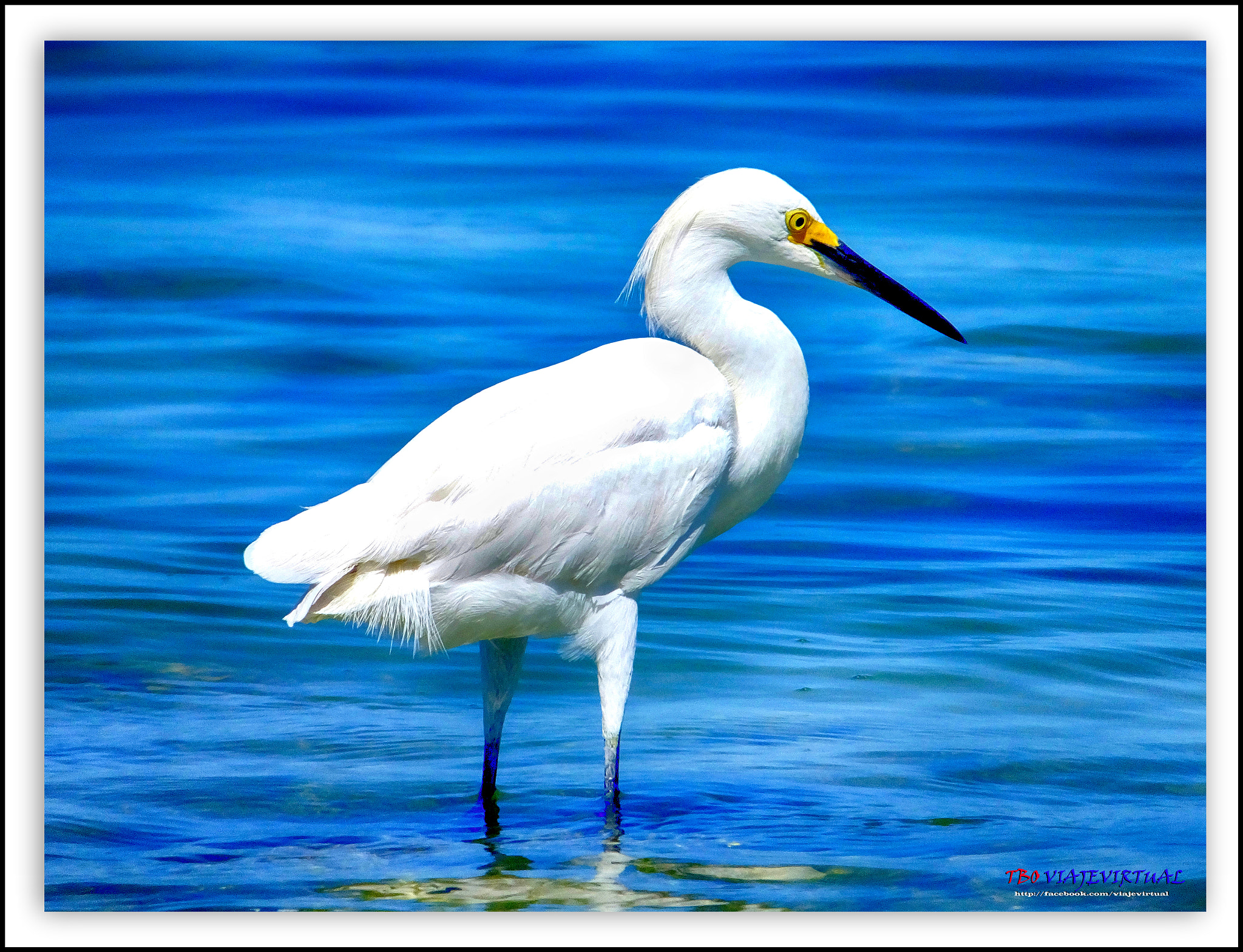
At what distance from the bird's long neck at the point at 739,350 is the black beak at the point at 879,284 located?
215mm

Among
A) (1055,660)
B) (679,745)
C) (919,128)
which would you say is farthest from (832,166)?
(679,745)

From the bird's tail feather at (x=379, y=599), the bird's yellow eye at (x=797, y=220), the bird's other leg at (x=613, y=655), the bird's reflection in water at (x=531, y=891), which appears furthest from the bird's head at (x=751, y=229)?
the bird's reflection in water at (x=531, y=891)

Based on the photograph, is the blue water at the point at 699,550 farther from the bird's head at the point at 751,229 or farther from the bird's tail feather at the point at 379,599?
the bird's head at the point at 751,229

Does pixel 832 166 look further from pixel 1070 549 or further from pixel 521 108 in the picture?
pixel 1070 549

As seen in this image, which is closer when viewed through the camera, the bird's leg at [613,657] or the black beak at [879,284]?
the bird's leg at [613,657]

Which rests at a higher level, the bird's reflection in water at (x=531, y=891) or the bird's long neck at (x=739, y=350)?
the bird's long neck at (x=739, y=350)

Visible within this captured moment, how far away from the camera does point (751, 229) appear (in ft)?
11.4

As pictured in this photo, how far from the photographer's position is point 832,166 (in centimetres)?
656

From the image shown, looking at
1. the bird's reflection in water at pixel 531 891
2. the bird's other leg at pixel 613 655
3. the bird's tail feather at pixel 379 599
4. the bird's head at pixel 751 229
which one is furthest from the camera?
→ the bird's head at pixel 751 229

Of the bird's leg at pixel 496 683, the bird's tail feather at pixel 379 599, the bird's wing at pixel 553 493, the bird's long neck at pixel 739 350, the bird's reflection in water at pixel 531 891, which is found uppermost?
the bird's long neck at pixel 739 350

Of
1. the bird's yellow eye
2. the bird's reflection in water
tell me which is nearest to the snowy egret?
the bird's yellow eye

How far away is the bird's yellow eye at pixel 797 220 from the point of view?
11.4 feet

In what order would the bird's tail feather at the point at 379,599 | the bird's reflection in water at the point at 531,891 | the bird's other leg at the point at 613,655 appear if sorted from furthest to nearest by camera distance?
the bird's other leg at the point at 613,655, the bird's tail feather at the point at 379,599, the bird's reflection in water at the point at 531,891

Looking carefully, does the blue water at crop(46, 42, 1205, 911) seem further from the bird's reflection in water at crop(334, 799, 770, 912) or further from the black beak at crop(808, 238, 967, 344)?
the black beak at crop(808, 238, 967, 344)
